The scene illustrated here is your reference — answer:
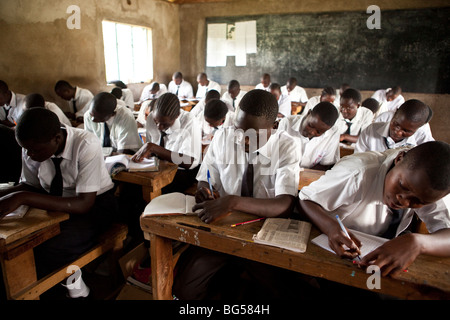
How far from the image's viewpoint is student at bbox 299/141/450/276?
1.04 metres

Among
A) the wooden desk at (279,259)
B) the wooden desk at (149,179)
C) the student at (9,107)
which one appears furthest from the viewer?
the student at (9,107)

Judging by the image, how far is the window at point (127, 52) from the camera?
7188 mm

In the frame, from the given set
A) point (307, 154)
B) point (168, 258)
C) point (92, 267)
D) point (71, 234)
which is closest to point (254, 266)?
point (168, 258)

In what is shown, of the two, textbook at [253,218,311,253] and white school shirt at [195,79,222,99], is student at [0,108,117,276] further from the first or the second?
white school shirt at [195,79,222,99]

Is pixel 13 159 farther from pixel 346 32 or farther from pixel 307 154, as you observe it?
pixel 346 32

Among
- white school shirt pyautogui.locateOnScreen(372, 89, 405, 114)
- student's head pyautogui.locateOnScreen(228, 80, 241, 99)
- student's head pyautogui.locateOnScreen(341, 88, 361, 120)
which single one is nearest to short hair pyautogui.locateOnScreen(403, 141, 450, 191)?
student's head pyautogui.locateOnScreen(341, 88, 361, 120)

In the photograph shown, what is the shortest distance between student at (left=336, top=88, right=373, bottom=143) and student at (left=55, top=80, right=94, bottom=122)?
449 centimetres

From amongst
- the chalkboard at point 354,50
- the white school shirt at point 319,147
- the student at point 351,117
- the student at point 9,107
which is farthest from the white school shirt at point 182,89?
the white school shirt at point 319,147

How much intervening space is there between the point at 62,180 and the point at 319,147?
101 inches

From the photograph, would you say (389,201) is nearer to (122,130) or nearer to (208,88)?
(122,130)

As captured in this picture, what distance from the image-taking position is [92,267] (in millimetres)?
2375

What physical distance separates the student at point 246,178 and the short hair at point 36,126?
0.87 m

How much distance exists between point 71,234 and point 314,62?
24.8ft

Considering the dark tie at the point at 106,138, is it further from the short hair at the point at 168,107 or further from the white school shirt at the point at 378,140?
the white school shirt at the point at 378,140
